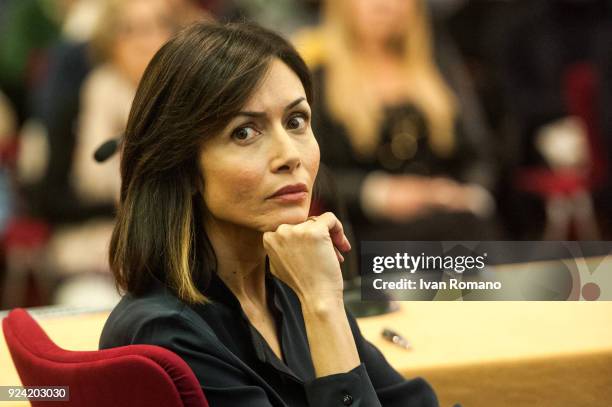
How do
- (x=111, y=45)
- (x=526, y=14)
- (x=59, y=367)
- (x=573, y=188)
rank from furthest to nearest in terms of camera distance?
(x=526, y=14) < (x=573, y=188) < (x=111, y=45) < (x=59, y=367)

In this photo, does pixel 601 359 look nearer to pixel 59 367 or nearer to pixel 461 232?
pixel 59 367

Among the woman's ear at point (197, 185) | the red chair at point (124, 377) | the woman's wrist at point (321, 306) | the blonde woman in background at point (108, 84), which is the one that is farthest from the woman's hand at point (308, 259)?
the blonde woman in background at point (108, 84)

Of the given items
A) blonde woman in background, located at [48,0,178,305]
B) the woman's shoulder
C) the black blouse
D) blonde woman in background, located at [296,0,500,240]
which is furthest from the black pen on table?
blonde woman in background, located at [48,0,178,305]

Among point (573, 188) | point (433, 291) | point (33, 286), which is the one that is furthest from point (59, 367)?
point (573, 188)

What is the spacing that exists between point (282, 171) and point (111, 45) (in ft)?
6.88

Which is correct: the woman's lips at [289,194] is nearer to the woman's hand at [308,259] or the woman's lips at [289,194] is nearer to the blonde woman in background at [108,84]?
the woman's hand at [308,259]

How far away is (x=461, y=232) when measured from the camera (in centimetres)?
317

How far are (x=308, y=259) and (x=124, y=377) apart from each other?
0.32 meters

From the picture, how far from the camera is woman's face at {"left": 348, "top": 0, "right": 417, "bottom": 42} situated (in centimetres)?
365

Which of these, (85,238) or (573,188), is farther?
(573,188)

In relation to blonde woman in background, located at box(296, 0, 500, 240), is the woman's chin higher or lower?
lower

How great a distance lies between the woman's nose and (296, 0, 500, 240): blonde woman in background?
1.86m

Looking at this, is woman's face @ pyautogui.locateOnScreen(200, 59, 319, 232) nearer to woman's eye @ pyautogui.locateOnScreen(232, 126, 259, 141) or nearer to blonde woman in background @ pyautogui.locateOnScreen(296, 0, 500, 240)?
woman's eye @ pyautogui.locateOnScreen(232, 126, 259, 141)

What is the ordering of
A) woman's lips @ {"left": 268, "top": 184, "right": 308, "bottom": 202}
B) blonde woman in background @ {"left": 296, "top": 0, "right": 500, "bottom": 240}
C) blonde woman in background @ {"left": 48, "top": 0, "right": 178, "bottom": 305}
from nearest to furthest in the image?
woman's lips @ {"left": 268, "top": 184, "right": 308, "bottom": 202} < blonde woman in background @ {"left": 48, "top": 0, "right": 178, "bottom": 305} < blonde woman in background @ {"left": 296, "top": 0, "right": 500, "bottom": 240}
